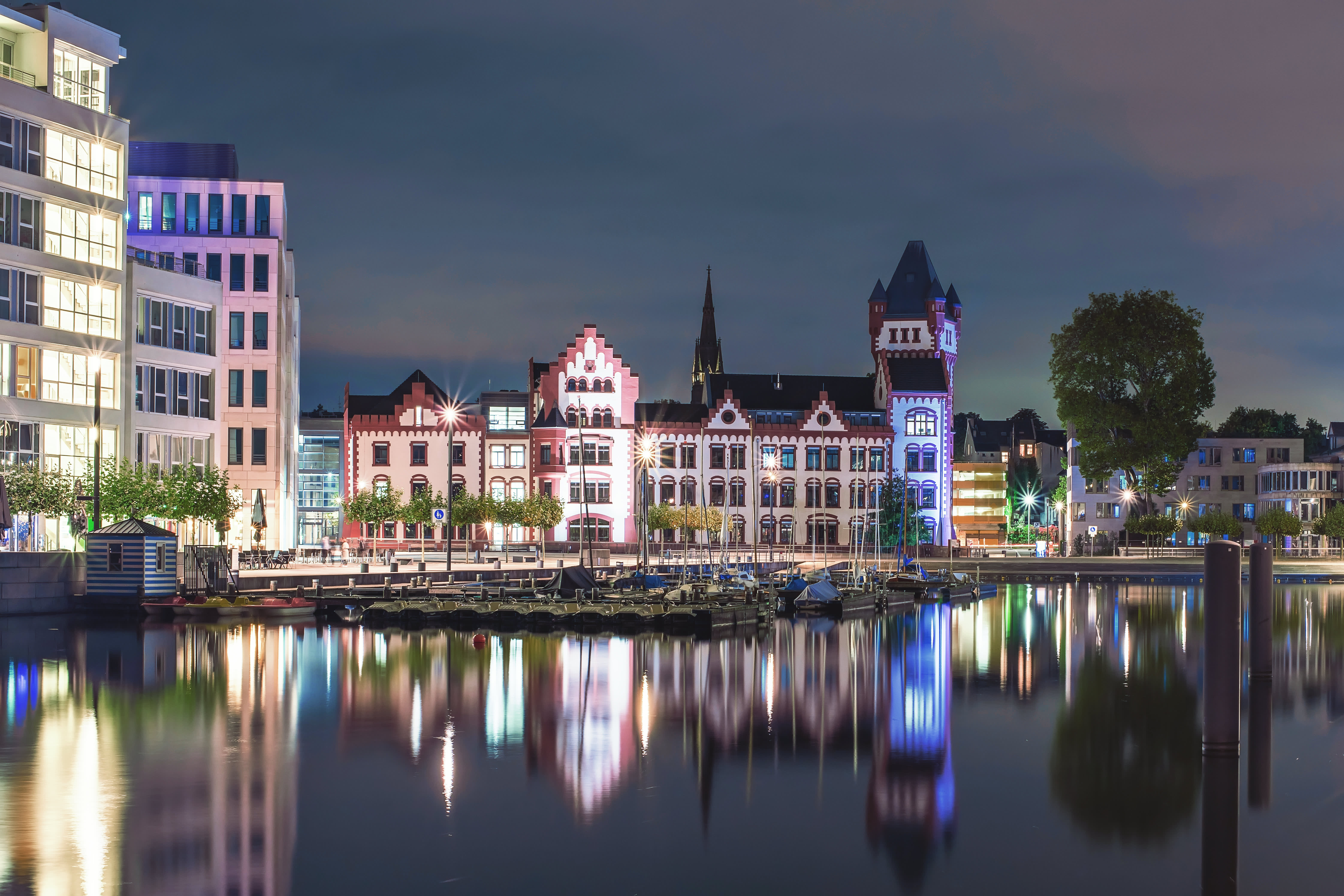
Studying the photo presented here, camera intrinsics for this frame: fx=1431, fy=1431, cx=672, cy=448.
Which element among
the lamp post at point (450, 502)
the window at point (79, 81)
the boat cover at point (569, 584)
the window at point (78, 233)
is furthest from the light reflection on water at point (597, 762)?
the window at point (79, 81)

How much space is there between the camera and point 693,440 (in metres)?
128

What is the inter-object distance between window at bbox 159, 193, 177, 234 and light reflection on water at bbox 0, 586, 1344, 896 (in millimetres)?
56425

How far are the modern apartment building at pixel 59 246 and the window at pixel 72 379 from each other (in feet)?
0.21

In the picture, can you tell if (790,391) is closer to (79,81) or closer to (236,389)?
(236,389)

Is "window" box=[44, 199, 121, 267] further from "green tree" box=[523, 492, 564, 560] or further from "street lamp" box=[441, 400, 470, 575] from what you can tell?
"green tree" box=[523, 492, 564, 560]

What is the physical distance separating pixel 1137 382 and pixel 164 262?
6877 centimetres

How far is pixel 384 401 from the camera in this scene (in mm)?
127438

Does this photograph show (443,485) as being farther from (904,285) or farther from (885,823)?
(885,823)

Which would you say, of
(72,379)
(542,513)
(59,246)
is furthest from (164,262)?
(542,513)

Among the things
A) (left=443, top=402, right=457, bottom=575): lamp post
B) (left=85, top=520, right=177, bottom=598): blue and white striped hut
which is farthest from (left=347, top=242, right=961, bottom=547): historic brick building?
(left=85, top=520, right=177, bottom=598): blue and white striped hut

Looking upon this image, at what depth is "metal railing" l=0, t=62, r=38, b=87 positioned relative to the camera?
65.8 meters

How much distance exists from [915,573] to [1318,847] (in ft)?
202

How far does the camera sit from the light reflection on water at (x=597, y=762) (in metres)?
18.6

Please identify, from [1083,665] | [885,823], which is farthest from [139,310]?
[885,823]
